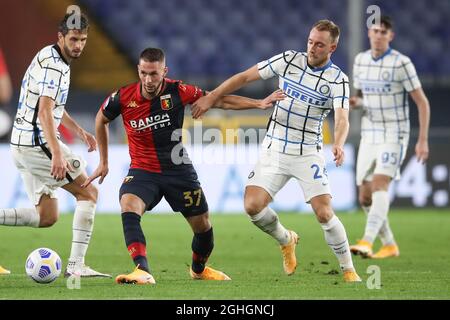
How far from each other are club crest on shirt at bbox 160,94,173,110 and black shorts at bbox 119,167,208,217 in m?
0.50

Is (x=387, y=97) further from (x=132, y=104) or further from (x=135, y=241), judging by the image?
(x=135, y=241)

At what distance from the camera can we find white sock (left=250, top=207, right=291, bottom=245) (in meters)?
8.06

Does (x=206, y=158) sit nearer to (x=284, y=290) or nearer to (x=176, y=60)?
(x=176, y=60)

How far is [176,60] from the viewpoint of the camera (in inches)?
817

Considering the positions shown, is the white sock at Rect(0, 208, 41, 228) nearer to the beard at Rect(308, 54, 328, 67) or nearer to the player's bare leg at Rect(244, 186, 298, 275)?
the player's bare leg at Rect(244, 186, 298, 275)

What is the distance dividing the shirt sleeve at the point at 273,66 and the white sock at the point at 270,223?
104 centimetres

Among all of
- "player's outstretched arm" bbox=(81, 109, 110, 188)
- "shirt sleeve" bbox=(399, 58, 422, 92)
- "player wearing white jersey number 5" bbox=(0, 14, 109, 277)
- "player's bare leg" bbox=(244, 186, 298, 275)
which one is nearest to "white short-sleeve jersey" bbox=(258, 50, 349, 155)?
"player's bare leg" bbox=(244, 186, 298, 275)

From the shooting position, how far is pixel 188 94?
7871mm

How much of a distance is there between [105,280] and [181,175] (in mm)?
973

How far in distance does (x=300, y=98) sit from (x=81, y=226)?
1.99m

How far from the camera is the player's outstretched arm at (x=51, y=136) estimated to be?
751 cm

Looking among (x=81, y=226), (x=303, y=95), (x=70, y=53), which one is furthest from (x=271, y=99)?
(x=81, y=226)

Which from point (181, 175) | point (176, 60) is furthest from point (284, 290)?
point (176, 60)

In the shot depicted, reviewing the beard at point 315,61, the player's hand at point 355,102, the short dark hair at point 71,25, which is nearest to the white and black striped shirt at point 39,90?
the short dark hair at point 71,25
